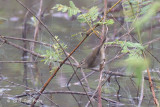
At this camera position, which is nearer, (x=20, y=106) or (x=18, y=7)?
(x=20, y=106)

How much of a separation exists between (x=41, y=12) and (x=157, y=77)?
5.18 ft

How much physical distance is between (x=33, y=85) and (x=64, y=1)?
692 mm

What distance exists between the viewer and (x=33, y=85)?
238cm

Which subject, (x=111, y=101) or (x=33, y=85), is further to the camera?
(x=33, y=85)

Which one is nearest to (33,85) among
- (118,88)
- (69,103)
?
(69,103)

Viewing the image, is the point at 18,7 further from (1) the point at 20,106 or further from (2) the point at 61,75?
(1) the point at 20,106

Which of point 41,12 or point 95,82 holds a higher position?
point 41,12

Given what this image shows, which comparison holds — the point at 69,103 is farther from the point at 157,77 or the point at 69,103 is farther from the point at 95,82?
the point at 157,77

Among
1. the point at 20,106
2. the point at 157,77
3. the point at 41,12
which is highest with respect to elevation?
the point at 41,12

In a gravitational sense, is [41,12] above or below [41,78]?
above

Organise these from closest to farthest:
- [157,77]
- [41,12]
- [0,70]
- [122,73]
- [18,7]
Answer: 1. [157,77]
2. [122,73]
3. [0,70]
4. [41,12]
5. [18,7]

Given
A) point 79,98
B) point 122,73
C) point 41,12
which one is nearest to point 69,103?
point 79,98

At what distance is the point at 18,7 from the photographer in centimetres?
581

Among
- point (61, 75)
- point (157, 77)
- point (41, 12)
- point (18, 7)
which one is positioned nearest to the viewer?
point (157, 77)
